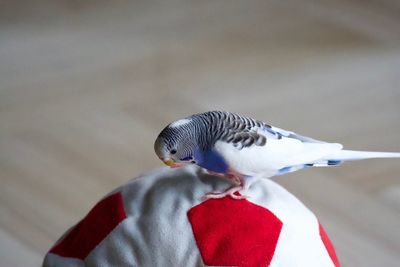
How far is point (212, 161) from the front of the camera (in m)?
0.79

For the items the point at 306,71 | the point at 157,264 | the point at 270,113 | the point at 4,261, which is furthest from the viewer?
the point at 306,71

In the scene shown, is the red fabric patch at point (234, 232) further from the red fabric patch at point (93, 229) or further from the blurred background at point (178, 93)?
the blurred background at point (178, 93)

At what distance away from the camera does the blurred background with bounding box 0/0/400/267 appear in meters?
1.35

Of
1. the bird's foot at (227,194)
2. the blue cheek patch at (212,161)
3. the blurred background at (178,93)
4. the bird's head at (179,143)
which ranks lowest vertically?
the blurred background at (178,93)

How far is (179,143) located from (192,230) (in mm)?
95

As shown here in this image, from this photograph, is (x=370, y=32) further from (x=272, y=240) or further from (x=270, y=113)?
(x=272, y=240)

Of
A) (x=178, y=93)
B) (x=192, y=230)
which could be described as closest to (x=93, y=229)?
(x=192, y=230)

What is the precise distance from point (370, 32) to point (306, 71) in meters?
0.27

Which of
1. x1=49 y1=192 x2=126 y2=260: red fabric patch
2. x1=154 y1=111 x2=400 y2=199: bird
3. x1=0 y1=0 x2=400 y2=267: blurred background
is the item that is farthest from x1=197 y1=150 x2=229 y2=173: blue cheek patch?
x1=0 y1=0 x2=400 y2=267: blurred background

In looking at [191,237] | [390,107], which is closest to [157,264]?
[191,237]

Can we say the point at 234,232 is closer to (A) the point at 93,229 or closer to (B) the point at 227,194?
(B) the point at 227,194

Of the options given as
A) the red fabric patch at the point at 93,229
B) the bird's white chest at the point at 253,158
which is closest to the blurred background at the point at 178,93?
the red fabric patch at the point at 93,229

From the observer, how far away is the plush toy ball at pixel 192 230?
0.78m

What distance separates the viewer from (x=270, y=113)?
158 cm
